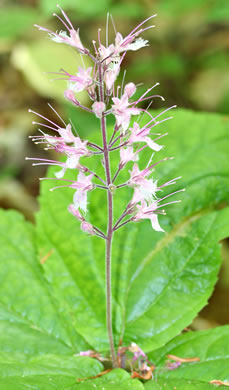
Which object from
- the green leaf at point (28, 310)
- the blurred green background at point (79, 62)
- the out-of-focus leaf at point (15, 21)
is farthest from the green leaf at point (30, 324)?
the out-of-focus leaf at point (15, 21)

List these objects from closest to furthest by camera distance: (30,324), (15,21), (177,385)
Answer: (177,385) → (30,324) → (15,21)

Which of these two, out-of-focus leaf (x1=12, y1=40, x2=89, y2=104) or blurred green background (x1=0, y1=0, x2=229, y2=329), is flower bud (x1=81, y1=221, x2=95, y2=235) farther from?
out-of-focus leaf (x1=12, y1=40, x2=89, y2=104)

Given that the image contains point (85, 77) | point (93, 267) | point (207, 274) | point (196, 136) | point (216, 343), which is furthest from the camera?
point (196, 136)

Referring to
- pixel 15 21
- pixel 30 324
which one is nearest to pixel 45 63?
pixel 15 21

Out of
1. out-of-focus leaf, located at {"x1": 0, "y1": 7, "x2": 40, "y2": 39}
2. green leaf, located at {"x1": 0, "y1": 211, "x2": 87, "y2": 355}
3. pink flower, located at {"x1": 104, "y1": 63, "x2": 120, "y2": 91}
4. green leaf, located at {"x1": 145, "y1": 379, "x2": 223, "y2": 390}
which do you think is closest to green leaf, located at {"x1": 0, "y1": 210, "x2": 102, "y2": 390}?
green leaf, located at {"x1": 0, "y1": 211, "x2": 87, "y2": 355}

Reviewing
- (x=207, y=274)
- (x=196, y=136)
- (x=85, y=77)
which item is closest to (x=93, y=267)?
(x=207, y=274)

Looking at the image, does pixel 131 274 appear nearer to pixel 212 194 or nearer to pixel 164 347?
pixel 164 347

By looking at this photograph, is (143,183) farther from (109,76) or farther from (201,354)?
(201,354)
